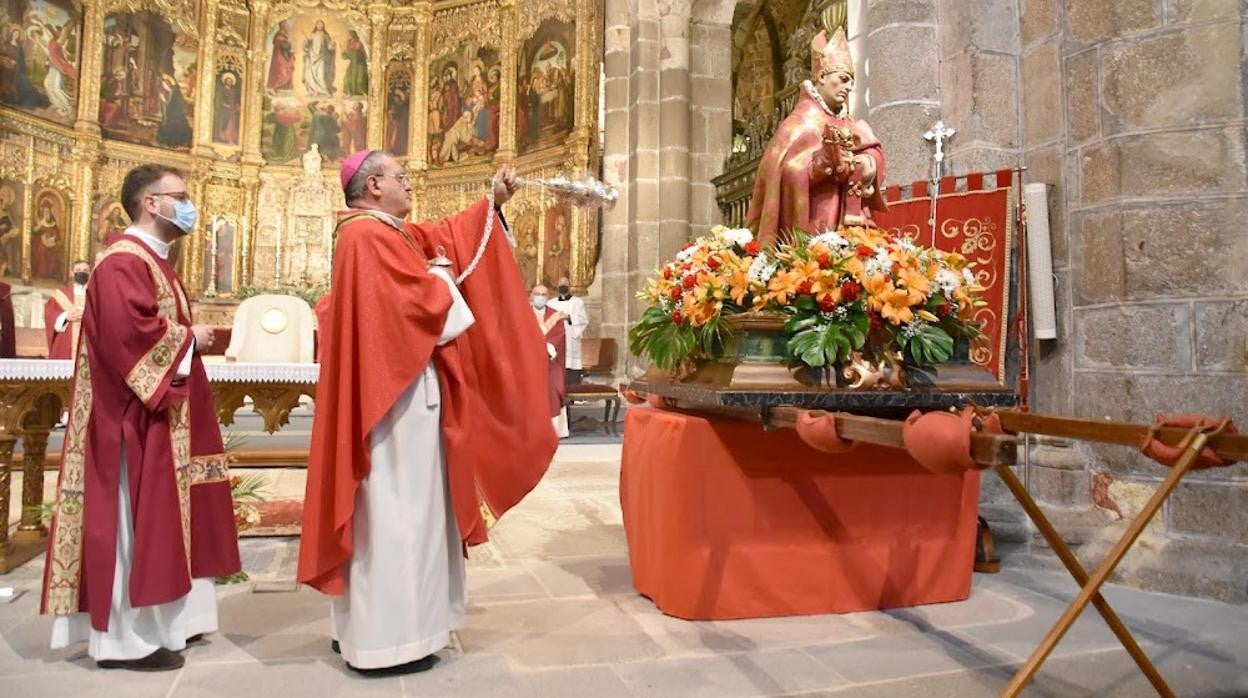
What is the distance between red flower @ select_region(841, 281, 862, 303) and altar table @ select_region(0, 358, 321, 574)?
6.82ft

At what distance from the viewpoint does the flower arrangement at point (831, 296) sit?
10.7 feet

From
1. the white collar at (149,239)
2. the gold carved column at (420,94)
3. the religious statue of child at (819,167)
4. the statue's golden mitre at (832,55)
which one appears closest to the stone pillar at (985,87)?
the religious statue of child at (819,167)

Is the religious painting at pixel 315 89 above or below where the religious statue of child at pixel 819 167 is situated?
above

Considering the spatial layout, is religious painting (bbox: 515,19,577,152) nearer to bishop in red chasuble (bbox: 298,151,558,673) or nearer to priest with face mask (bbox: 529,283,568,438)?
priest with face mask (bbox: 529,283,568,438)

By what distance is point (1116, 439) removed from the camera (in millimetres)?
2201

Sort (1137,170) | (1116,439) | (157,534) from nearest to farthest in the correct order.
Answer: (1116,439) < (157,534) < (1137,170)

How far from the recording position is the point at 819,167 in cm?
374

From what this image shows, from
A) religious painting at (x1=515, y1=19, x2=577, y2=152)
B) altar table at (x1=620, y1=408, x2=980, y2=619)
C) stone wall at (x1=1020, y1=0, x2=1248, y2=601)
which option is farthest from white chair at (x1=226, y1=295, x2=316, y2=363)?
religious painting at (x1=515, y1=19, x2=577, y2=152)

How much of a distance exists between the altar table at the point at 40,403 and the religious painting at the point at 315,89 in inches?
465

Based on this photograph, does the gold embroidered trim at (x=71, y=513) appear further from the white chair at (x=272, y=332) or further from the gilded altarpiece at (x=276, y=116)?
the gilded altarpiece at (x=276, y=116)

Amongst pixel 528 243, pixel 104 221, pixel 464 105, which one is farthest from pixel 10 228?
pixel 528 243

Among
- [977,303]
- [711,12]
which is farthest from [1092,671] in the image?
A: [711,12]

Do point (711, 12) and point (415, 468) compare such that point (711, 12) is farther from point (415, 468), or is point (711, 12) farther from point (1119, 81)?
point (415, 468)

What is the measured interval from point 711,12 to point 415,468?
391 inches
